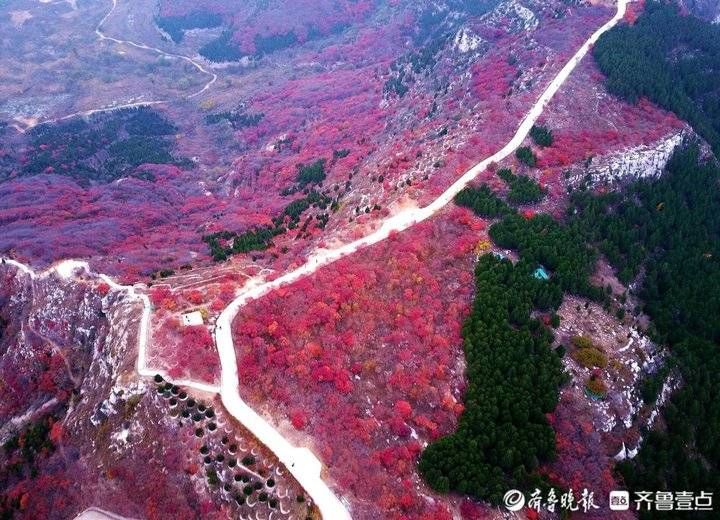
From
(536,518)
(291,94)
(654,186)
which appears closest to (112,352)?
(536,518)

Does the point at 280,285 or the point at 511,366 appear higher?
the point at 511,366

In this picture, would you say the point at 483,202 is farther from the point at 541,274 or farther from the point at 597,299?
the point at 597,299

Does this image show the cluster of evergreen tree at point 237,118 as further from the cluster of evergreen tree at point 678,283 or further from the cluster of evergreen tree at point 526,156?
the cluster of evergreen tree at point 678,283

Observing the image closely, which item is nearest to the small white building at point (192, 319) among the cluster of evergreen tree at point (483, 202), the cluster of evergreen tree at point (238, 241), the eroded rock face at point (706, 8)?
the cluster of evergreen tree at point (238, 241)

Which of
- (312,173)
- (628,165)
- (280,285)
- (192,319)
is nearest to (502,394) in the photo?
(280,285)

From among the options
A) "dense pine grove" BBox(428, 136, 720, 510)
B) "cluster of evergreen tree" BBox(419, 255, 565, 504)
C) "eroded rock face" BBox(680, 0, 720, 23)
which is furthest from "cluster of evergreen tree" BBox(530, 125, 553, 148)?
"eroded rock face" BBox(680, 0, 720, 23)

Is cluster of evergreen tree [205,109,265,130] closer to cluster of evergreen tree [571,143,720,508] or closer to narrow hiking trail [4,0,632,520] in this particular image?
narrow hiking trail [4,0,632,520]

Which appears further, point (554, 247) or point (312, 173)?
point (312, 173)
